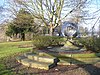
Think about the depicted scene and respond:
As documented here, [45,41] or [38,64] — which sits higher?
[45,41]

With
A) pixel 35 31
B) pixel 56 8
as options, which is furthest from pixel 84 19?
pixel 35 31

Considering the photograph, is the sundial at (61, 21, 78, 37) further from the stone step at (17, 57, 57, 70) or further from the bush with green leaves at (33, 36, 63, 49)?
the stone step at (17, 57, 57, 70)

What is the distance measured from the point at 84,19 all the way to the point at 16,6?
828cm

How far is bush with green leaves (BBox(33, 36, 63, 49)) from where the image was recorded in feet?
46.0

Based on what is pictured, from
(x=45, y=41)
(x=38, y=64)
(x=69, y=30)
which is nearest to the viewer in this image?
(x=38, y=64)

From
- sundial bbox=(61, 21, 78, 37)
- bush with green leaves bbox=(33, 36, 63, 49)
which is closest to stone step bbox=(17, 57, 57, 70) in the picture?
sundial bbox=(61, 21, 78, 37)

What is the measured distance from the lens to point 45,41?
1465 cm

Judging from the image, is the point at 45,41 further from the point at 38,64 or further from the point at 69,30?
the point at 38,64

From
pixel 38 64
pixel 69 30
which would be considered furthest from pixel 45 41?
pixel 38 64

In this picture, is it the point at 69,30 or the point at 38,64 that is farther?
the point at 69,30

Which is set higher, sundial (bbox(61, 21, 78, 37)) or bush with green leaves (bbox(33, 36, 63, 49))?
sundial (bbox(61, 21, 78, 37))

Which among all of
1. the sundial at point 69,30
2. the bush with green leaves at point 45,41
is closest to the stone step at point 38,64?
the sundial at point 69,30

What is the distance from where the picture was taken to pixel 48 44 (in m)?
15.0

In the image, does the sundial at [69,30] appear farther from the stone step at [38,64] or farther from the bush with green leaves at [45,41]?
the stone step at [38,64]
